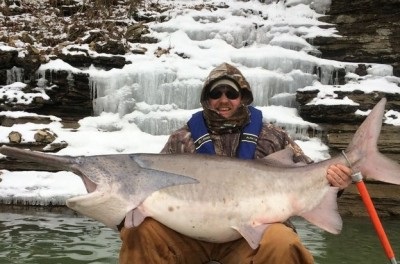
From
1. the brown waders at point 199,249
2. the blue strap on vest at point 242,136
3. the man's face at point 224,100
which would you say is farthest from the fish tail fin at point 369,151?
the man's face at point 224,100

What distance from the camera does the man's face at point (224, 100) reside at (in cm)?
390

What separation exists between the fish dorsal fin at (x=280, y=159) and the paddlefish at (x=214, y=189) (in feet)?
0.06

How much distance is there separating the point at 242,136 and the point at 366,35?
29.8 feet

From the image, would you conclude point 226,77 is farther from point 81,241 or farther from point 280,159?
point 81,241

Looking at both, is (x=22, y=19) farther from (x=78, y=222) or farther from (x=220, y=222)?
(x=220, y=222)

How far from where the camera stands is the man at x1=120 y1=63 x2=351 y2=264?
10.3ft

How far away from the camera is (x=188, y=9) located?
45.0ft

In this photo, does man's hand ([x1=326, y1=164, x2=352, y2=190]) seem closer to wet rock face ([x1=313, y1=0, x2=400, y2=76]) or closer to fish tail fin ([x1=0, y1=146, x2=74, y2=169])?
fish tail fin ([x1=0, y1=146, x2=74, y2=169])

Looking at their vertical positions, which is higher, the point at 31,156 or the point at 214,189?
the point at 31,156

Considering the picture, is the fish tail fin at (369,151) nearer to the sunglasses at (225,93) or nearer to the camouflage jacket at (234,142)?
the camouflage jacket at (234,142)

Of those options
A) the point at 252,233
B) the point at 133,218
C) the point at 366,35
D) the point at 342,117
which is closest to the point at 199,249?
the point at 252,233

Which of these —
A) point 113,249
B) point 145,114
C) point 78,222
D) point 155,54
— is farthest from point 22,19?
point 113,249

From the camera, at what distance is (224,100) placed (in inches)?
155

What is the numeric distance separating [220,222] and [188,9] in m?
11.2
